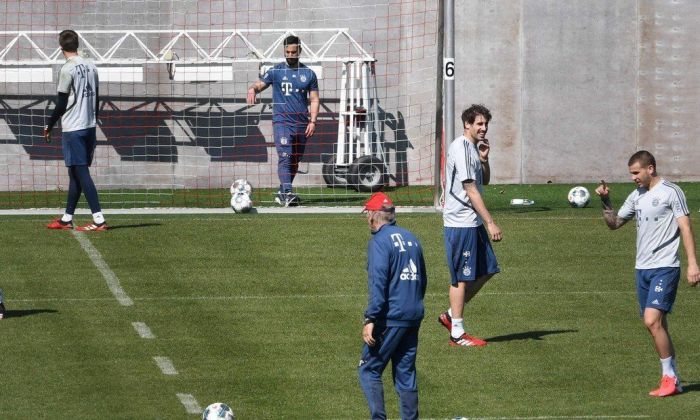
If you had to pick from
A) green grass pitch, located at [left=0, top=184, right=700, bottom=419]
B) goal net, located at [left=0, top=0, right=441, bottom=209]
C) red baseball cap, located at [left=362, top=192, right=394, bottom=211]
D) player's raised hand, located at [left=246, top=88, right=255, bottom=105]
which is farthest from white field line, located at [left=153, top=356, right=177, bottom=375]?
goal net, located at [left=0, top=0, right=441, bottom=209]

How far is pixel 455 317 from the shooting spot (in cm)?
1187

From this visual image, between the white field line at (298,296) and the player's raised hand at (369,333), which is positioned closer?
the player's raised hand at (369,333)

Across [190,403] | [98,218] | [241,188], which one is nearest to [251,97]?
[241,188]

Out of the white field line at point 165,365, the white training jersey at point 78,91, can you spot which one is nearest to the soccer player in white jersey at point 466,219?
the white field line at point 165,365

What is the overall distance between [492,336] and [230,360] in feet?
8.19

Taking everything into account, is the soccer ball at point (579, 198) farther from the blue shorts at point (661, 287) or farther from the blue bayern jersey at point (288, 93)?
the blue shorts at point (661, 287)

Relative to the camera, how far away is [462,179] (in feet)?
38.2

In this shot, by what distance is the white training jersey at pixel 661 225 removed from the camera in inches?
404

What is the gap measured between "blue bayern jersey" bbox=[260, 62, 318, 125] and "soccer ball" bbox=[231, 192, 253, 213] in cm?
151

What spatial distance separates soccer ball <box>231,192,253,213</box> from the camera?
18547mm

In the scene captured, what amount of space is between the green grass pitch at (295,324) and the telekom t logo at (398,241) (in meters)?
1.50

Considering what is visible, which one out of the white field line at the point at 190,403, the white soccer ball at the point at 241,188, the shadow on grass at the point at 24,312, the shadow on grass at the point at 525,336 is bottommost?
the white field line at the point at 190,403

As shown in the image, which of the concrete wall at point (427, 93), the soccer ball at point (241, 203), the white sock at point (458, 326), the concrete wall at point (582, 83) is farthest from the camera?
the concrete wall at point (582, 83)

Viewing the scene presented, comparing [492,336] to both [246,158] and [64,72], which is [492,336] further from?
[246,158]
